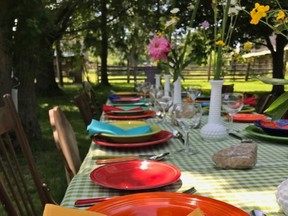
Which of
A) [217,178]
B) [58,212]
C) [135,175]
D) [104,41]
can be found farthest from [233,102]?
[104,41]

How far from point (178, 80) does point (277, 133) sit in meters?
0.93

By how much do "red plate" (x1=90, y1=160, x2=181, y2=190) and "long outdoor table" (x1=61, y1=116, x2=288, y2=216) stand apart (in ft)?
0.09

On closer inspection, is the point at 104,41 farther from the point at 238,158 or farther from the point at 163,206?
the point at 163,206

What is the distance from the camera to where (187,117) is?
5.40ft

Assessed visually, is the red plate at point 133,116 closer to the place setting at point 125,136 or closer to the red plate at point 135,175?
the place setting at point 125,136

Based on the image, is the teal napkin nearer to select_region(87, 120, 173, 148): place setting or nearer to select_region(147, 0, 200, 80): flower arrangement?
select_region(87, 120, 173, 148): place setting

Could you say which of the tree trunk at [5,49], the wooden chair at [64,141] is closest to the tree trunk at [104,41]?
the tree trunk at [5,49]

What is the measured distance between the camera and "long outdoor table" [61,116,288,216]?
1.06m

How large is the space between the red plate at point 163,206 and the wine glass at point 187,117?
2.26 feet

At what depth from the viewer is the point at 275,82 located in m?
0.92

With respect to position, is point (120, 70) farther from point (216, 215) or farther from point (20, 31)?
point (216, 215)

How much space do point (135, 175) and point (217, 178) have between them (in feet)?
0.91

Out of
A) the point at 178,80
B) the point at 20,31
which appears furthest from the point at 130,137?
the point at 20,31

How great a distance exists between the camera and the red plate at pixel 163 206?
2.87ft
